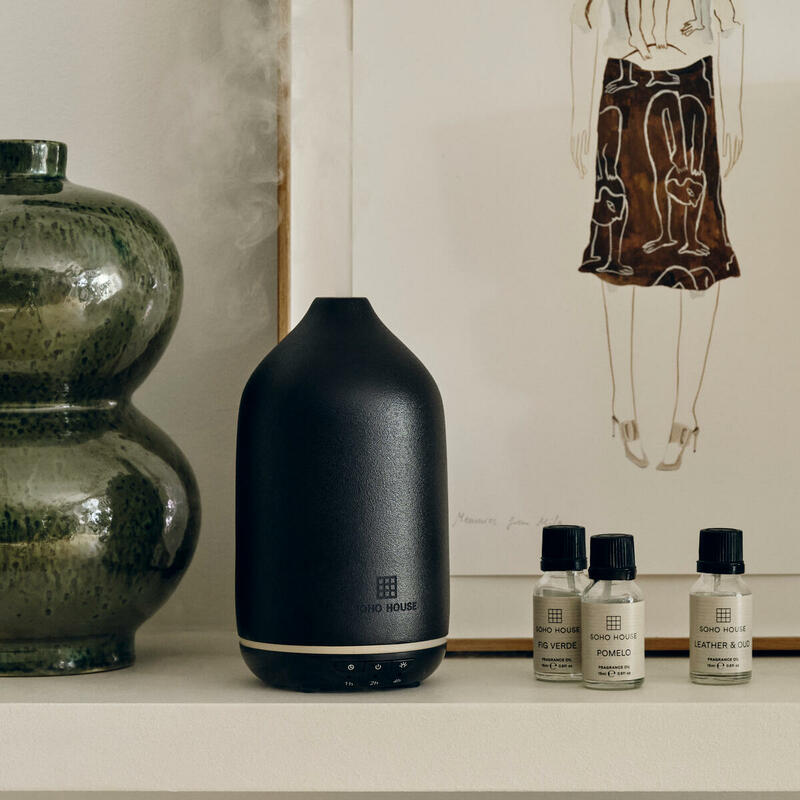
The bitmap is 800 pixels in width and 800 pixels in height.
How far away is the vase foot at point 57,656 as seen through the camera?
740 millimetres

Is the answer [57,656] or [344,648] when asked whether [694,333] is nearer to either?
[344,648]

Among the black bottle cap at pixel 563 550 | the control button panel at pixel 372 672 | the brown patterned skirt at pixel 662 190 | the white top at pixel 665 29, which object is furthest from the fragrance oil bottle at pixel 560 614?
the white top at pixel 665 29

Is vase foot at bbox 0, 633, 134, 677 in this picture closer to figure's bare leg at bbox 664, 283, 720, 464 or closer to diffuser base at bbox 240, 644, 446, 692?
diffuser base at bbox 240, 644, 446, 692

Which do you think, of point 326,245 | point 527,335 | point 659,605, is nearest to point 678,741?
point 659,605

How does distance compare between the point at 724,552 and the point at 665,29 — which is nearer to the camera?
the point at 724,552

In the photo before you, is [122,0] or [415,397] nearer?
[415,397]

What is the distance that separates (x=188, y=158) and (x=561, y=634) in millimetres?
495

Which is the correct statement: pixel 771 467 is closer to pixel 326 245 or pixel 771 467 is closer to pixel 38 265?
pixel 326 245

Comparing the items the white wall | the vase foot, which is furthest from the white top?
the vase foot

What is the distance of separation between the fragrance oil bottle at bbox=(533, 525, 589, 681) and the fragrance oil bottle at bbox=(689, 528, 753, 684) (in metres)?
0.08

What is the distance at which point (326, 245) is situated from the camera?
0.86m

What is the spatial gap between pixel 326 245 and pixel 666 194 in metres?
0.27

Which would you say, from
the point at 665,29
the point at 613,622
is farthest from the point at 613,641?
the point at 665,29

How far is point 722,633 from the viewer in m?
0.71
